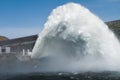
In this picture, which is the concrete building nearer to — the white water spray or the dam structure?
the dam structure

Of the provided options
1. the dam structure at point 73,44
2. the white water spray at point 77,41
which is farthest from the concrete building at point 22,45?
the white water spray at point 77,41

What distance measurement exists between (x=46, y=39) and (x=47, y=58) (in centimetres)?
637

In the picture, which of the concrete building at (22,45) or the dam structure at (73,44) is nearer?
the dam structure at (73,44)

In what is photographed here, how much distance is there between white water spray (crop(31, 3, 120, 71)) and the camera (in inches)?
3068

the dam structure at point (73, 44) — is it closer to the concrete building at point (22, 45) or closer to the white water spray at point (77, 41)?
the white water spray at point (77, 41)

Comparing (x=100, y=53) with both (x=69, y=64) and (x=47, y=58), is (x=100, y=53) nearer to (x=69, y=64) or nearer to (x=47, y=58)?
(x=69, y=64)

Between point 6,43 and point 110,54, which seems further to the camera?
point 6,43

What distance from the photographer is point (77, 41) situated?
273 feet

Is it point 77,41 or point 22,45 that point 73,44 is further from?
point 22,45

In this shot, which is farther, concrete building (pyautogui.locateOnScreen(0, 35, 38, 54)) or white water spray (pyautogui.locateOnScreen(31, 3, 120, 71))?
concrete building (pyautogui.locateOnScreen(0, 35, 38, 54))

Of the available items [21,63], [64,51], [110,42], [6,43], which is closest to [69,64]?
[64,51]

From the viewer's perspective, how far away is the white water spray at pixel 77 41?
77938mm

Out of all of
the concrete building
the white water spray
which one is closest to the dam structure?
the white water spray

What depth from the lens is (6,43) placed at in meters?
173
